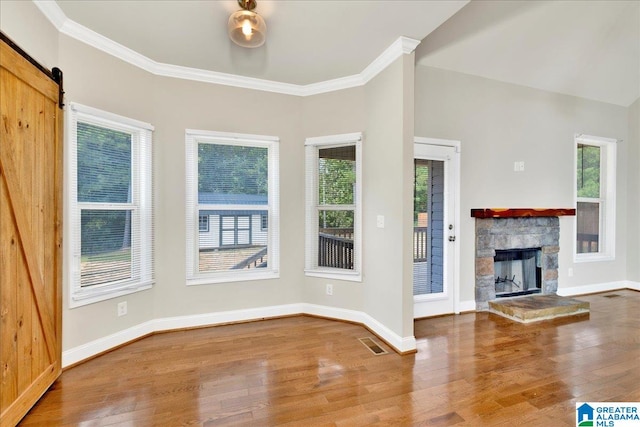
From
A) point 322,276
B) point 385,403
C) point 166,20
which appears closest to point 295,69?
point 166,20

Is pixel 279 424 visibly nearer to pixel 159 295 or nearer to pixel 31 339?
pixel 31 339

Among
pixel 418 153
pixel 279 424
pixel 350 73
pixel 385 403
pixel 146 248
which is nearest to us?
pixel 279 424

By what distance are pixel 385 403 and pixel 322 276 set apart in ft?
5.47

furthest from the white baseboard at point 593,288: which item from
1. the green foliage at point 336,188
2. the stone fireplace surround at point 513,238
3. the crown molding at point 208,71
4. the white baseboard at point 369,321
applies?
the crown molding at point 208,71

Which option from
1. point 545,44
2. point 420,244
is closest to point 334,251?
point 420,244

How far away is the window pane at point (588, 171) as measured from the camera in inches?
176

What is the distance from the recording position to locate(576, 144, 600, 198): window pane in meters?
4.48

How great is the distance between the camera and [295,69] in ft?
10.1

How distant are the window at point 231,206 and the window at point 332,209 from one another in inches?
16.0

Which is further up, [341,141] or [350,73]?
[350,73]

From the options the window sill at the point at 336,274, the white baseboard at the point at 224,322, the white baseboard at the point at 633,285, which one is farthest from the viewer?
the white baseboard at the point at 633,285

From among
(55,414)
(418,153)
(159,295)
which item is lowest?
(55,414)

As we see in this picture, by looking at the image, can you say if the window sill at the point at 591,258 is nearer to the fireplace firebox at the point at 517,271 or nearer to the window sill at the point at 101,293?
the fireplace firebox at the point at 517,271

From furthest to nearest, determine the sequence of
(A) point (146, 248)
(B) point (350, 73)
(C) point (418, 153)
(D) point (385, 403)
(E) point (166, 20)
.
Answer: (C) point (418, 153), (B) point (350, 73), (A) point (146, 248), (E) point (166, 20), (D) point (385, 403)
